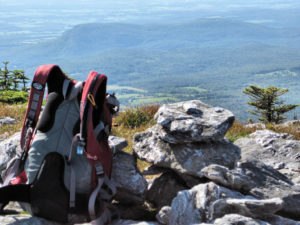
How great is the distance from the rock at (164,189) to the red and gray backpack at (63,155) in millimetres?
961

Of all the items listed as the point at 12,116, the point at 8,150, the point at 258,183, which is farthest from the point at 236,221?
the point at 12,116

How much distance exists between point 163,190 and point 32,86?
250 centimetres

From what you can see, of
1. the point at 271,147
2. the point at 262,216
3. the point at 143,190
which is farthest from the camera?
the point at 271,147

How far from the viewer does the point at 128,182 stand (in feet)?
15.7

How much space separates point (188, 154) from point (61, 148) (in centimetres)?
193

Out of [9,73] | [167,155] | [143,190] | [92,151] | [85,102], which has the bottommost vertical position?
[9,73]

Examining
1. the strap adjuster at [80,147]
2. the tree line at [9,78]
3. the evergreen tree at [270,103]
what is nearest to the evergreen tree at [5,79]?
the tree line at [9,78]

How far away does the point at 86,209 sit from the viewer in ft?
13.1

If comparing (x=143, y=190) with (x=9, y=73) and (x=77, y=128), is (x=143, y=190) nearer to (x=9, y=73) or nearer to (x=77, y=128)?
(x=77, y=128)

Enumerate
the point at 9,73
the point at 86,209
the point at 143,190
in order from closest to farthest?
the point at 86,209
the point at 143,190
the point at 9,73

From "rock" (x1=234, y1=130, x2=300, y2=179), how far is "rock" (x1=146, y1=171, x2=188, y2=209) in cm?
168

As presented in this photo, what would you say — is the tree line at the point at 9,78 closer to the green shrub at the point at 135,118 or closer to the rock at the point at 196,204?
the green shrub at the point at 135,118

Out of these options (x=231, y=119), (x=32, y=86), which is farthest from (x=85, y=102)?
(x=231, y=119)

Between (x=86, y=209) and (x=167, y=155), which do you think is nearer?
(x=86, y=209)
